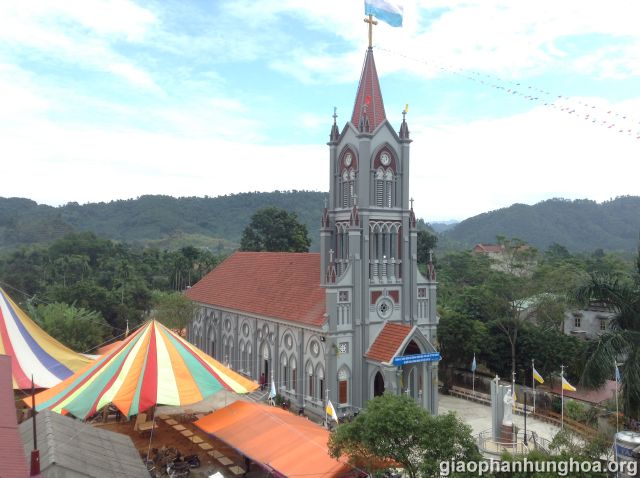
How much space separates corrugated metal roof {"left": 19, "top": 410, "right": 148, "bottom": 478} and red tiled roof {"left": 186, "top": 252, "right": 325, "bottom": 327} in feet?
42.3

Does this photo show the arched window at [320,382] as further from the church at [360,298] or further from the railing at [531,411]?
the railing at [531,411]

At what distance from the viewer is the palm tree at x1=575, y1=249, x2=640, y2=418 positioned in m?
16.5

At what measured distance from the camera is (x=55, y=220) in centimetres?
12644

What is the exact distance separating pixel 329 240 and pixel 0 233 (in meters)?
124

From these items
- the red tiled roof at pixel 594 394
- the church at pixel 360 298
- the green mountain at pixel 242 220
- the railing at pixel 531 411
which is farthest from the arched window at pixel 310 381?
the green mountain at pixel 242 220

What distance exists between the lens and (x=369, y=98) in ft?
95.0

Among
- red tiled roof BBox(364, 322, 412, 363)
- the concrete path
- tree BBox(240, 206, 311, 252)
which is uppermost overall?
tree BBox(240, 206, 311, 252)

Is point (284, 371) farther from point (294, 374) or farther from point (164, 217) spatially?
point (164, 217)

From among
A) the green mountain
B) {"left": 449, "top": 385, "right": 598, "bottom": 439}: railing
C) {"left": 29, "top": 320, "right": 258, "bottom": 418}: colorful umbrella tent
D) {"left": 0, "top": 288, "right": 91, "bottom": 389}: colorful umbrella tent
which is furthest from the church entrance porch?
the green mountain

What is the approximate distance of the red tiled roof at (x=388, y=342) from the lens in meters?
25.5

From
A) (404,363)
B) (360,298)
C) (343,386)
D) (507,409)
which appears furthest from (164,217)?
(507,409)

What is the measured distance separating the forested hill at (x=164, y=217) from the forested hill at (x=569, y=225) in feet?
176

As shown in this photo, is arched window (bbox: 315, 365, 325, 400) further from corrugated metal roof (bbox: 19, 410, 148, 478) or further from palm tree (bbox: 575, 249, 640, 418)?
palm tree (bbox: 575, 249, 640, 418)

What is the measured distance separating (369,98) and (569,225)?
141 metres
